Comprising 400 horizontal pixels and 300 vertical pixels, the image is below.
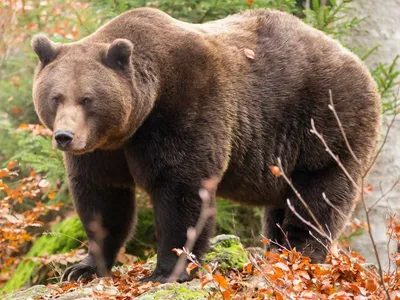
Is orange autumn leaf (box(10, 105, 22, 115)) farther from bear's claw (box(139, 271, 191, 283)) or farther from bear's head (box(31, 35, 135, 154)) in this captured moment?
bear's claw (box(139, 271, 191, 283))

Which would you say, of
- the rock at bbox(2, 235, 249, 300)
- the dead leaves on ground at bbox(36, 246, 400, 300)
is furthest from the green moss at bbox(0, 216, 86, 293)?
the dead leaves on ground at bbox(36, 246, 400, 300)

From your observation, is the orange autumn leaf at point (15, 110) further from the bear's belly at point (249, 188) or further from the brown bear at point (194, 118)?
the bear's belly at point (249, 188)

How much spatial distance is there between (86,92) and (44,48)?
24.3 inches

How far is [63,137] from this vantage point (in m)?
5.60

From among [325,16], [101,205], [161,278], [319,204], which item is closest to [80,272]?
[101,205]

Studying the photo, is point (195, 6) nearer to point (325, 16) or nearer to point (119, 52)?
point (325, 16)

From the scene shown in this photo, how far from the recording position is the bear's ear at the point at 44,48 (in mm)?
6168

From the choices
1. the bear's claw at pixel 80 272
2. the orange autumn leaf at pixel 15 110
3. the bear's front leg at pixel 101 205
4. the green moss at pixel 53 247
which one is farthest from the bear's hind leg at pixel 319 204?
the orange autumn leaf at pixel 15 110

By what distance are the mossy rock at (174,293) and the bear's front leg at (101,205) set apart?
120 cm

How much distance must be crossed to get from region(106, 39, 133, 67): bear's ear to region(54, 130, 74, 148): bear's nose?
0.80m

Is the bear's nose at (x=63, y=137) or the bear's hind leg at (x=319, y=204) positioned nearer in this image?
the bear's nose at (x=63, y=137)

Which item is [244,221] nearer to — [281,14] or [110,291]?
[281,14]

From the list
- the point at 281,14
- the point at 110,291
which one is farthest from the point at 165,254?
the point at 281,14

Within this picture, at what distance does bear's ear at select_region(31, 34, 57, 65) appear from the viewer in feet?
20.2
